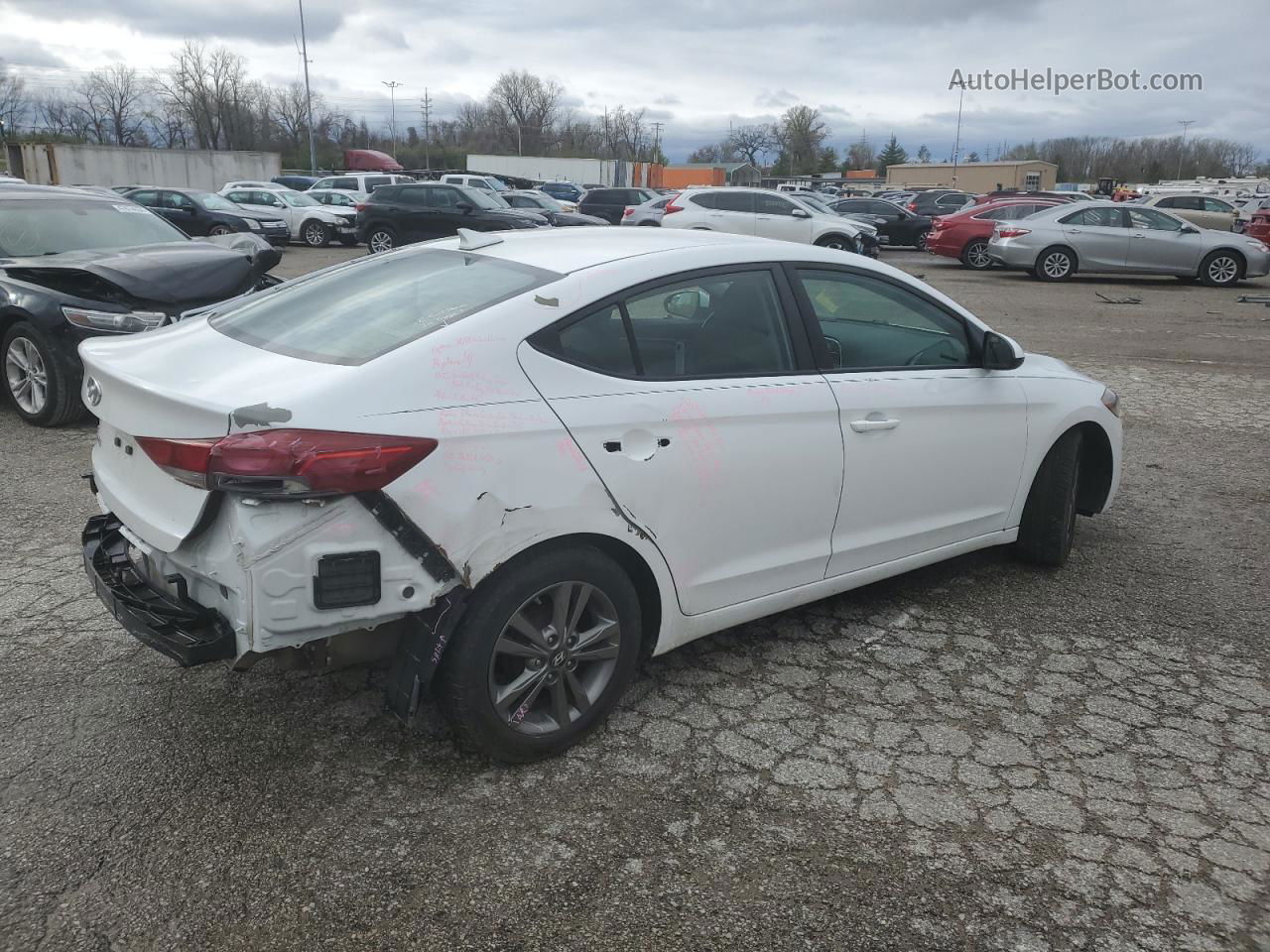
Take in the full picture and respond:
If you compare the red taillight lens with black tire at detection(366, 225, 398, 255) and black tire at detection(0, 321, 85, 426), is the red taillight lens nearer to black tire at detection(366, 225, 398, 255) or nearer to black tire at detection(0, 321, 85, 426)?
black tire at detection(0, 321, 85, 426)

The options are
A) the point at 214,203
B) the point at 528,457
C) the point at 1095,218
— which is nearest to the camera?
the point at 528,457

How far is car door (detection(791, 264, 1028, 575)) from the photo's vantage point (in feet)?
11.9

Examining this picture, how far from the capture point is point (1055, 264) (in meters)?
19.4

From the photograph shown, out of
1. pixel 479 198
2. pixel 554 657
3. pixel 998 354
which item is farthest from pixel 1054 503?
pixel 479 198

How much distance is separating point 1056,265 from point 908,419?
1768 centimetres

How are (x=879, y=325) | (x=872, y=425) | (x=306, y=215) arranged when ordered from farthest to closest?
(x=306, y=215)
(x=879, y=325)
(x=872, y=425)

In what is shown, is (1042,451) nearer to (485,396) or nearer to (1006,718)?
(1006,718)

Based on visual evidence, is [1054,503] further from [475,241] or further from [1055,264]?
[1055,264]

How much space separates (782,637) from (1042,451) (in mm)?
1483

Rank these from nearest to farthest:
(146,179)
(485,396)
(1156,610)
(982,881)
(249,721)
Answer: (982,881) → (485,396) → (249,721) → (1156,610) → (146,179)

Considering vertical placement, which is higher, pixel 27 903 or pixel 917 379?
pixel 917 379

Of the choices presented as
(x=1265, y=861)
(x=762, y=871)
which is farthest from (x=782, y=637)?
(x=1265, y=861)

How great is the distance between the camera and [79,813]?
8.96 feet

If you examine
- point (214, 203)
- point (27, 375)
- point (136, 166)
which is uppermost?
point (136, 166)
